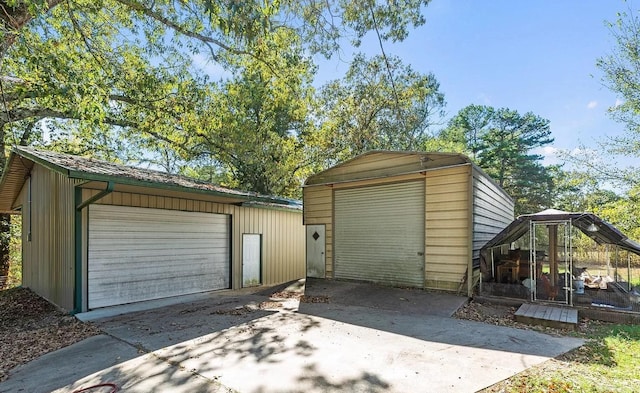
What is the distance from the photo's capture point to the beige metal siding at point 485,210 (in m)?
7.48

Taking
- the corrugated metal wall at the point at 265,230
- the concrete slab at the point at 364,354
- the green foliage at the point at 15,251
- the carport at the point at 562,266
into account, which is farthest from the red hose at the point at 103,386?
the green foliage at the point at 15,251

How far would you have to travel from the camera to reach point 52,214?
7.40 meters

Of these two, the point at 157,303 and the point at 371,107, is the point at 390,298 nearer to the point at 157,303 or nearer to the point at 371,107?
the point at 157,303

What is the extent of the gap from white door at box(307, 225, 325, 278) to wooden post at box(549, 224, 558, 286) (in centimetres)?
569

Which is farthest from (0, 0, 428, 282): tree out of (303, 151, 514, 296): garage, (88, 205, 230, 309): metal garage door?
(303, 151, 514, 296): garage

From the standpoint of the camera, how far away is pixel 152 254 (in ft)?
25.9

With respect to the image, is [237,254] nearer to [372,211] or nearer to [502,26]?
[372,211]

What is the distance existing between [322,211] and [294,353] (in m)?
6.17

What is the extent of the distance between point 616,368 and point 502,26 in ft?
26.3

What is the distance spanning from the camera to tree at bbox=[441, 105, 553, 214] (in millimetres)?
25844

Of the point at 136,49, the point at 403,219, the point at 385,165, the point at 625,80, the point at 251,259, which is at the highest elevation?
the point at 136,49

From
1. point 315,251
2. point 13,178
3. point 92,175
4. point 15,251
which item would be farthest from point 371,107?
point 15,251

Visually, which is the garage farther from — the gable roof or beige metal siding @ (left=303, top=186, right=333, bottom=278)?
the gable roof

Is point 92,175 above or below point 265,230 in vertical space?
above
